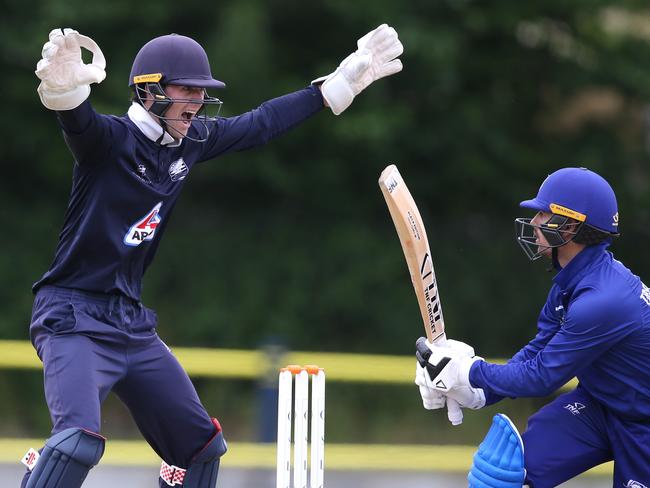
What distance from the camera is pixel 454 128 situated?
37.6 feet

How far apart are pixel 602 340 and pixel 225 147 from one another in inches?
63.5

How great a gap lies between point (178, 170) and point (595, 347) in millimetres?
1609

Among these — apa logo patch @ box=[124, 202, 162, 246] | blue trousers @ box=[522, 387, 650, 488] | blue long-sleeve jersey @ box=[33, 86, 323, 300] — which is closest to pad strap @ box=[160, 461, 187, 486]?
blue long-sleeve jersey @ box=[33, 86, 323, 300]

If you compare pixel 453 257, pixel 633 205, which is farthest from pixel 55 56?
pixel 633 205

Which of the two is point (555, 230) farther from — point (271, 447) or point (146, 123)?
point (271, 447)

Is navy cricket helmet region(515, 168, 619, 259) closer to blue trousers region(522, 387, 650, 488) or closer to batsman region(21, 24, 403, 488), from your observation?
blue trousers region(522, 387, 650, 488)

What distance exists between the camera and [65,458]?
3805mm

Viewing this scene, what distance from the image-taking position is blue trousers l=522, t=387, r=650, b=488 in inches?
164

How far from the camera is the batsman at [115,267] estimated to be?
Answer: 382 centimetres

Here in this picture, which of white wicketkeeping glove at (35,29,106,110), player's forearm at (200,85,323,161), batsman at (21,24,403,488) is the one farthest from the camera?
player's forearm at (200,85,323,161)

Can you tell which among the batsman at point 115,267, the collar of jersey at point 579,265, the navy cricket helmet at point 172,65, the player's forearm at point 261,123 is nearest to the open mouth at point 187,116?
the batsman at point 115,267

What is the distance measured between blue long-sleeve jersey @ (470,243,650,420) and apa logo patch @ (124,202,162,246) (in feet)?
4.11

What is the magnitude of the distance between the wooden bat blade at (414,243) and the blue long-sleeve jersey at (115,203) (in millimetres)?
780

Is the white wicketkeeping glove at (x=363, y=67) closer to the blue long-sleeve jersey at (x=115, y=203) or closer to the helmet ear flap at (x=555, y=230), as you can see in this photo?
the blue long-sleeve jersey at (x=115, y=203)
